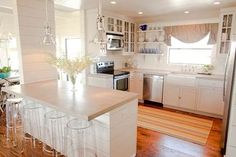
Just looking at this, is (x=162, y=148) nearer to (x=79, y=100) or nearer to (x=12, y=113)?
(x=79, y=100)

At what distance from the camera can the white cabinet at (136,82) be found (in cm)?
493

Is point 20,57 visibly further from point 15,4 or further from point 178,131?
point 178,131

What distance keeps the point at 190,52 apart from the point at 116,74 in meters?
2.18

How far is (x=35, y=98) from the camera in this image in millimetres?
2119

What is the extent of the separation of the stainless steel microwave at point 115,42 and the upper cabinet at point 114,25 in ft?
0.42

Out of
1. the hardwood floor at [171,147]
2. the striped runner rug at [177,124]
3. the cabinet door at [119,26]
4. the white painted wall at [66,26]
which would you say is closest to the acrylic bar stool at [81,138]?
the hardwood floor at [171,147]

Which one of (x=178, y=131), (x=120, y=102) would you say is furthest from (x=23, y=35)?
(x=178, y=131)

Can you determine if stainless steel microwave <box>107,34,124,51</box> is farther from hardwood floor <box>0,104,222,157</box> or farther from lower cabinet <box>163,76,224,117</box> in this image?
hardwood floor <box>0,104,222,157</box>

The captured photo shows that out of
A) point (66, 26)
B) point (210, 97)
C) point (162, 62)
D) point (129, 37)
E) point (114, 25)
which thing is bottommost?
point (210, 97)

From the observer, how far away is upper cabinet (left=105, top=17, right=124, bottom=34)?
4.36m

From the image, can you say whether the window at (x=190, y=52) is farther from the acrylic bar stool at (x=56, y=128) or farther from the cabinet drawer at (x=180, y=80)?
the acrylic bar stool at (x=56, y=128)

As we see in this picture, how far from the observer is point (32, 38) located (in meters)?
3.31

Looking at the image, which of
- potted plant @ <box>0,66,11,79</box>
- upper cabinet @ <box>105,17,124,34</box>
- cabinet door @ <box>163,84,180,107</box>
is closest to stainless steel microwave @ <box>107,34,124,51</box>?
upper cabinet @ <box>105,17,124,34</box>

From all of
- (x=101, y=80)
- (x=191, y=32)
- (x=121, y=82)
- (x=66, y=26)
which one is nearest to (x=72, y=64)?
(x=101, y=80)
